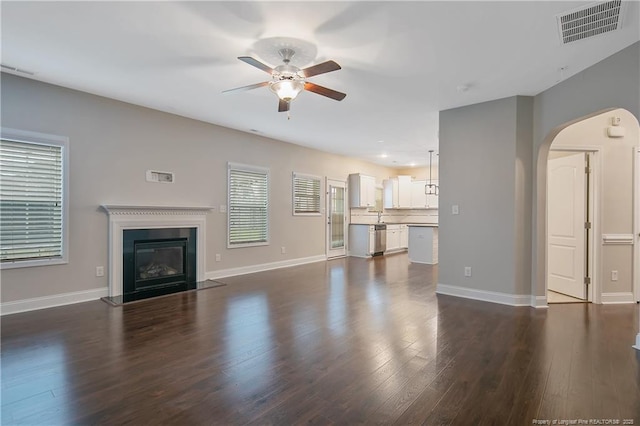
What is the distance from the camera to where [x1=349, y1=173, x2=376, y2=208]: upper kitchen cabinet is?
9039 millimetres

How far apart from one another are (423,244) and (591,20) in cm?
564

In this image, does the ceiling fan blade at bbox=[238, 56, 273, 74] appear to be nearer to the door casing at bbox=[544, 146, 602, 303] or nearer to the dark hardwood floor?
the dark hardwood floor

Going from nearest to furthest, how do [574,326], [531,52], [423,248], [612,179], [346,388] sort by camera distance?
[346,388], [531,52], [574,326], [612,179], [423,248]

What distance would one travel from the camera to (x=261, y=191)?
6703 millimetres

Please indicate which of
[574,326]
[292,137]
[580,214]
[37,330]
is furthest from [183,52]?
[580,214]

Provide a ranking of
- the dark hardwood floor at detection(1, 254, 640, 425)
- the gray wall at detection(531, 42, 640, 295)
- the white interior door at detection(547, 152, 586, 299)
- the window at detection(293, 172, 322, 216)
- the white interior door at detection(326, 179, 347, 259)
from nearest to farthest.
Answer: the dark hardwood floor at detection(1, 254, 640, 425) → the gray wall at detection(531, 42, 640, 295) → the white interior door at detection(547, 152, 586, 299) → the window at detection(293, 172, 322, 216) → the white interior door at detection(326, 179, 347, 259)

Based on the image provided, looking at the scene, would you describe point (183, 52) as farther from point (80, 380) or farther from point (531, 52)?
point (531, 52)

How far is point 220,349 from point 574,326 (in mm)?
3682

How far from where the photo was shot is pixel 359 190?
9016mm

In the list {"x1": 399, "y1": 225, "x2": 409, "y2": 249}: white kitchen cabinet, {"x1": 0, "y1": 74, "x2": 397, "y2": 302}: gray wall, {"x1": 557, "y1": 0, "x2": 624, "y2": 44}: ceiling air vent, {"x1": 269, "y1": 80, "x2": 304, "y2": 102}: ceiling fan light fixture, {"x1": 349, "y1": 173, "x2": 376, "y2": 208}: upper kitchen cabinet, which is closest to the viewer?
{"x1": 557, "y1": 0, "x2": 624, "y2": 44}: ceiling air vent

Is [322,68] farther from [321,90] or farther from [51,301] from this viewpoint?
[51,301]

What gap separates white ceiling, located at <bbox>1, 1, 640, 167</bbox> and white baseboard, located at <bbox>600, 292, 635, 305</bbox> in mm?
2930

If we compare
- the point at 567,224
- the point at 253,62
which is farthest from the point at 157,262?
the point at 567,224

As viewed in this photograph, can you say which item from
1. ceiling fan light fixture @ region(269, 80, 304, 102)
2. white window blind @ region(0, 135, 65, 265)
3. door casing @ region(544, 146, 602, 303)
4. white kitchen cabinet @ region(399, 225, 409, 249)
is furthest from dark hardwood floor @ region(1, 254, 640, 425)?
white kitchen cabinet @ region(399, 225, 409, 249)
